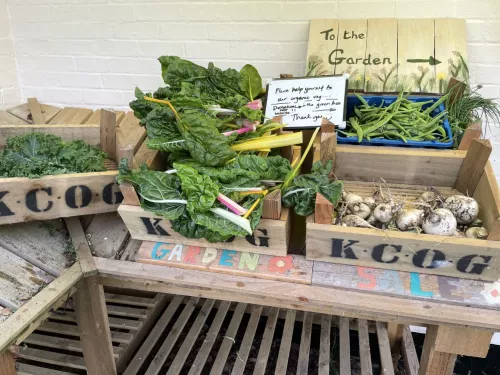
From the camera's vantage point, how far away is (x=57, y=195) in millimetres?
1777

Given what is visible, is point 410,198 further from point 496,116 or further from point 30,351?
point 30,351

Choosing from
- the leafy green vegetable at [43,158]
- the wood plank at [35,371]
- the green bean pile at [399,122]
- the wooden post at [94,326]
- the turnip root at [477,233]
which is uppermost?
the green bean pile at [399,122]

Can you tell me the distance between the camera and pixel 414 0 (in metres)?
2.47

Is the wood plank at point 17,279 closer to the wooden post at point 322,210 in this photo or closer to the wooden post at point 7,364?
the wooden post at point 7,364

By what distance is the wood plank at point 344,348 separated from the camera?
258 centimetres

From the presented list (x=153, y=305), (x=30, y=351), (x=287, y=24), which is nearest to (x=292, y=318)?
(x=153, y=305)

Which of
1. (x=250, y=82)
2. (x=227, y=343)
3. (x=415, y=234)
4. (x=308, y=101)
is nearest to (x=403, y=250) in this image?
(x=415, y=234)

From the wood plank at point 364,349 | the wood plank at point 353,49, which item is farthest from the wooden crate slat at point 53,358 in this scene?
the wood plank at point 353,49

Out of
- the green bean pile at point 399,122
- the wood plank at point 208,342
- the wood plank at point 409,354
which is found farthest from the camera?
the wood plank at point 409,354

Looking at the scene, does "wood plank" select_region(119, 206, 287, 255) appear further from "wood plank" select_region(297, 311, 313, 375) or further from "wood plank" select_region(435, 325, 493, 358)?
"wood plank" select_region(297, 311, 313, 375)

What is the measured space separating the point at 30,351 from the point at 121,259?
1.43m

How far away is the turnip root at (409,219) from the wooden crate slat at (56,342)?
1.98 metres

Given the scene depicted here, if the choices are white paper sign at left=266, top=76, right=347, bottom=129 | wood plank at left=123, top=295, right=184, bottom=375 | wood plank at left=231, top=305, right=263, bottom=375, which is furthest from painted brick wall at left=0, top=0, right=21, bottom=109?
wood plank at left=231, top=305, right=263, bottom=375

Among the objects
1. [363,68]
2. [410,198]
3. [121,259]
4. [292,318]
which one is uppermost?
[363,68]
